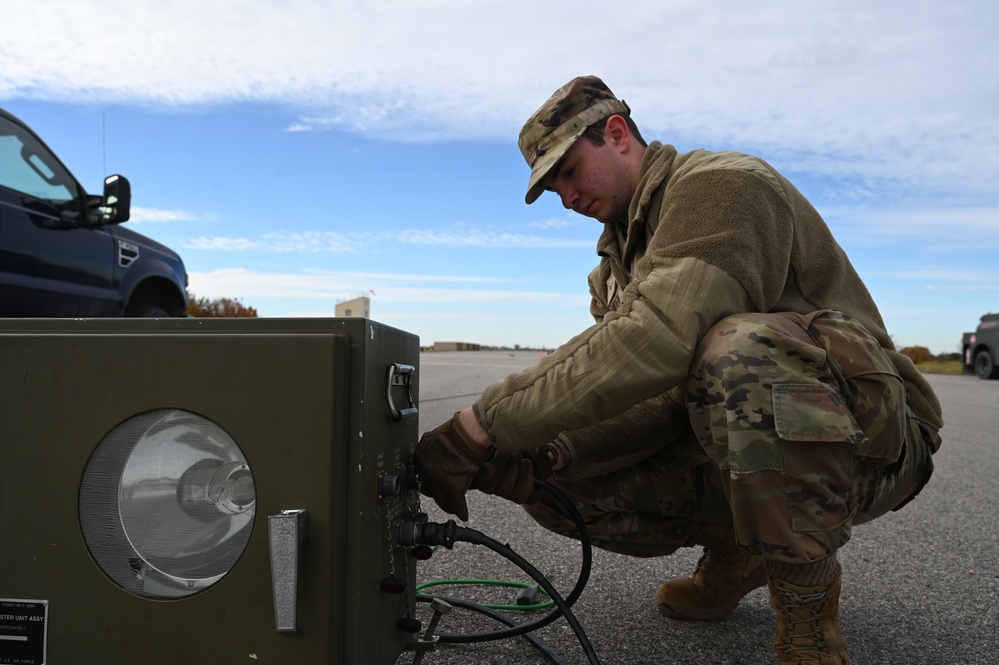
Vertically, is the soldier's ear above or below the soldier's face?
above

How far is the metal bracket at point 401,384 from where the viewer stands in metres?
1.34

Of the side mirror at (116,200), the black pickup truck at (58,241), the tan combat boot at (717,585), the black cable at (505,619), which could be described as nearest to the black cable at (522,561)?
the black cable at (505,619)

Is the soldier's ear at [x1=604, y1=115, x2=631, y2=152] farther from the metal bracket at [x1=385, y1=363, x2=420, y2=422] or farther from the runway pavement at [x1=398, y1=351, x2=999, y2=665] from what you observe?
the runway pavement at [x1=398, y1=351, x2=999, y2=665]

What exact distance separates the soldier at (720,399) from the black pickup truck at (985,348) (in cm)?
1757

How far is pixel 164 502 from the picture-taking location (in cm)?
123

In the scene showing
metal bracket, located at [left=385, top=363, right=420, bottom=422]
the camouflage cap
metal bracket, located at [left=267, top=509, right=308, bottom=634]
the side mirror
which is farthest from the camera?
the side mirror

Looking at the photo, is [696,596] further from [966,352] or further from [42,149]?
[966,352]

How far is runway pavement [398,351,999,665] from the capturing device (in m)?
1.78

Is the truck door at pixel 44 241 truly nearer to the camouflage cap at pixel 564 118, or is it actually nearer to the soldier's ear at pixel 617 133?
the camouflage cap at pixel 564 118

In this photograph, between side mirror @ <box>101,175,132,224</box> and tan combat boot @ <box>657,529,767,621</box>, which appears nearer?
tan combat boot @ <box>657,529,767,621</box>

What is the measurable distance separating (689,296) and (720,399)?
8.2 inches

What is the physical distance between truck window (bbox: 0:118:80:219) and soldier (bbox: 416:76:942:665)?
337 centimetres

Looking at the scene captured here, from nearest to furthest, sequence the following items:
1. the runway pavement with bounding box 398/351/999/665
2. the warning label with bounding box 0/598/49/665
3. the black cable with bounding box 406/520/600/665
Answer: the warning label with bounding box 0/598/49/665 < the black cable with bounding box 406/520/600/665 < the runway pavement with bounding box 398/351/999/665

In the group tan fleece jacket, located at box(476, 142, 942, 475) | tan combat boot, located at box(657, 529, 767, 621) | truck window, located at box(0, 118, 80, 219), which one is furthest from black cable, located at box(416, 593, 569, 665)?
truck window, located at box(0, 118, 80, 219)
